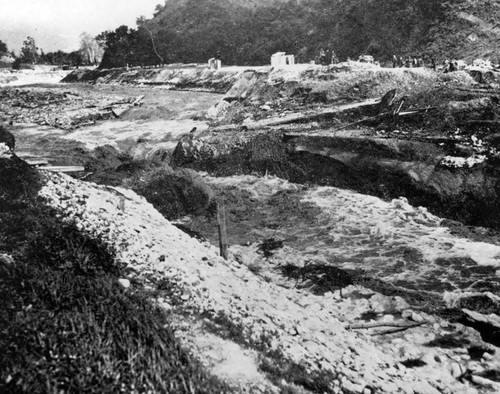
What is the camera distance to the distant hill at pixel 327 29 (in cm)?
2986

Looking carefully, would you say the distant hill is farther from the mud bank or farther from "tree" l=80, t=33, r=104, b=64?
"tree" l=80, t=33, r=104, b=64

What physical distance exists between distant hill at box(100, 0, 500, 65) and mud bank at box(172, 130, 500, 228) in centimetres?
1595

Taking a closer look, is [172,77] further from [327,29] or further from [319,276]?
[319,276]

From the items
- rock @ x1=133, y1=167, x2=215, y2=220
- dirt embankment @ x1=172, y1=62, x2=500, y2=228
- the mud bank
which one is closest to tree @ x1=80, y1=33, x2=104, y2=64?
dirt embankment @ x1=172, y1=62, x2=500, y2=228

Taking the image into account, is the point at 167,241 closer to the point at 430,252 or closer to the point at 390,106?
the point at 430,252

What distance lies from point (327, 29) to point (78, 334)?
4022 centimetres

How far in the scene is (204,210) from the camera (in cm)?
1133

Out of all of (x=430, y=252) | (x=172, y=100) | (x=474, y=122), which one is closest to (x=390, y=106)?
(x=474, y=122)

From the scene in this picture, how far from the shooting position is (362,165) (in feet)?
42.4

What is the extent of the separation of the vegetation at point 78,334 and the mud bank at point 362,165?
928 cm

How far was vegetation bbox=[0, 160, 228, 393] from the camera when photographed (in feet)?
10.5

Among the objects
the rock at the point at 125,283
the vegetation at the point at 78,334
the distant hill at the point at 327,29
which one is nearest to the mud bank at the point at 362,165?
the rock at the point at 125,283

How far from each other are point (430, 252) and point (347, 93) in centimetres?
1171

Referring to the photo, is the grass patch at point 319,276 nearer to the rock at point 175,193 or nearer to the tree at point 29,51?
the rock at point 175,193
